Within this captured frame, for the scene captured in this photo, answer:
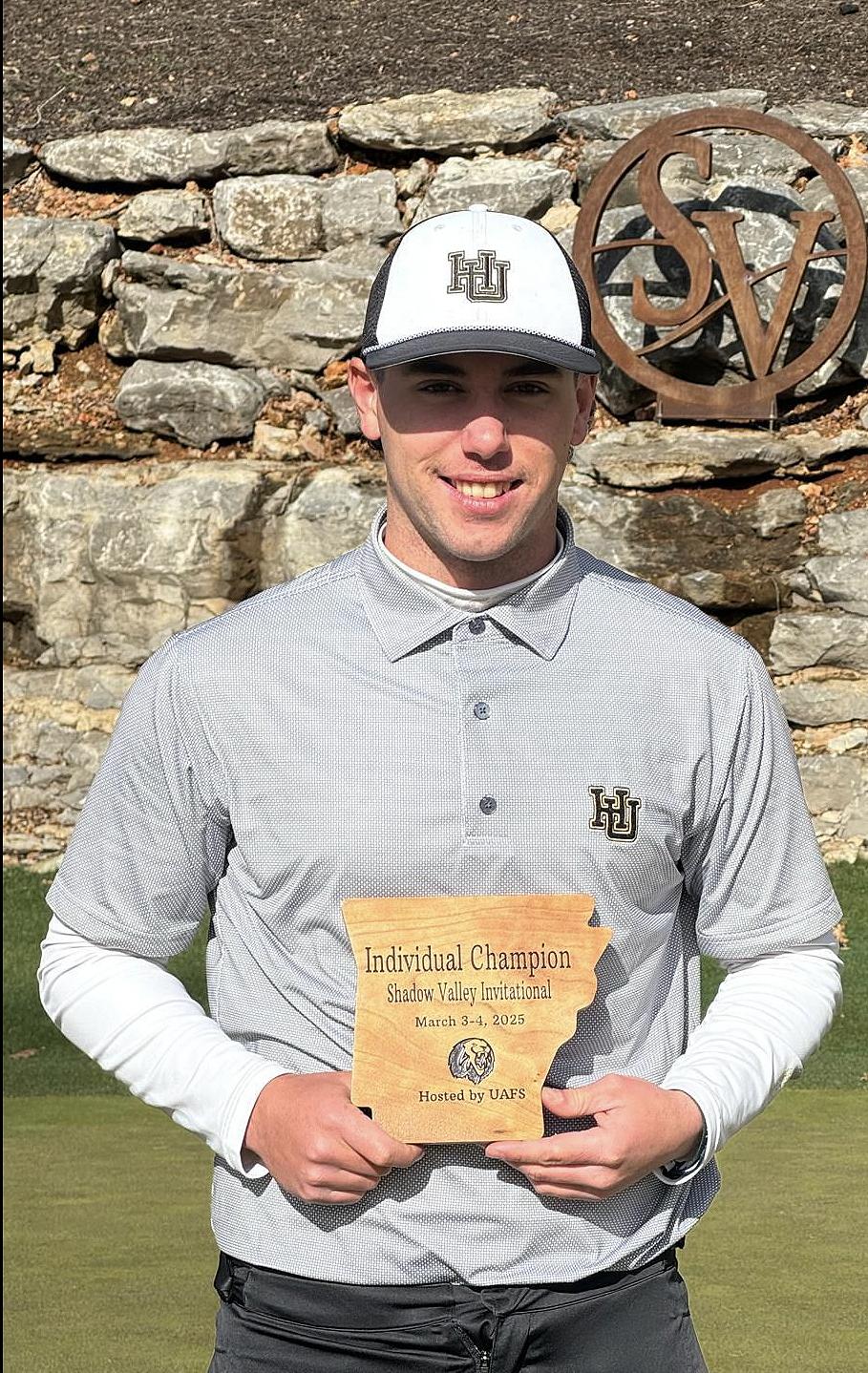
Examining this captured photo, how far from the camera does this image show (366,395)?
6.09 ft

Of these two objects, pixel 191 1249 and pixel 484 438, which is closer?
pixel 484 438

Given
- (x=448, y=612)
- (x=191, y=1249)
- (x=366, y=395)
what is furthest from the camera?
(x=191, y=1249)

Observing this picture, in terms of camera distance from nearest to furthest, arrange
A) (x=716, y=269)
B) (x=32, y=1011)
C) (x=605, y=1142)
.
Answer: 1. (x=605, y=1142)
2. (x=32, y=1011)
3. (x=716, y=269)

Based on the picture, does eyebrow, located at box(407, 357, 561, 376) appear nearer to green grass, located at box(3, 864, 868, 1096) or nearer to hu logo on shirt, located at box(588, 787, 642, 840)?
hu logo on shirt, located at box(588, 787, 642, 840)

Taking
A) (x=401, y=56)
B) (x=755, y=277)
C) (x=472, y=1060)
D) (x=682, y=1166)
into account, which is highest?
(x=401, y=56)

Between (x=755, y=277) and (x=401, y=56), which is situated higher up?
(x=401, y=56)

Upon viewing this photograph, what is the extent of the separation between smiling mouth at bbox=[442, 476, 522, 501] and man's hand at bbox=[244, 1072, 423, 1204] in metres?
0.56

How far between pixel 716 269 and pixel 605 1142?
713 cm

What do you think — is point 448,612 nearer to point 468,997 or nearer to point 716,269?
point 468,997

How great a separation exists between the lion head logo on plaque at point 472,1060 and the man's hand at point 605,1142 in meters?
0.06

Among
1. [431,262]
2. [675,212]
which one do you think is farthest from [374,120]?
[431,262]

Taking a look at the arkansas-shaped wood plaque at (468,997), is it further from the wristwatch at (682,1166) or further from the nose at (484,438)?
the nose at (484,438)

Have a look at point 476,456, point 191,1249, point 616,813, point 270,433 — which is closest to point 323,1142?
point 616,813

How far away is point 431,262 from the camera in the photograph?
1.74 metres
